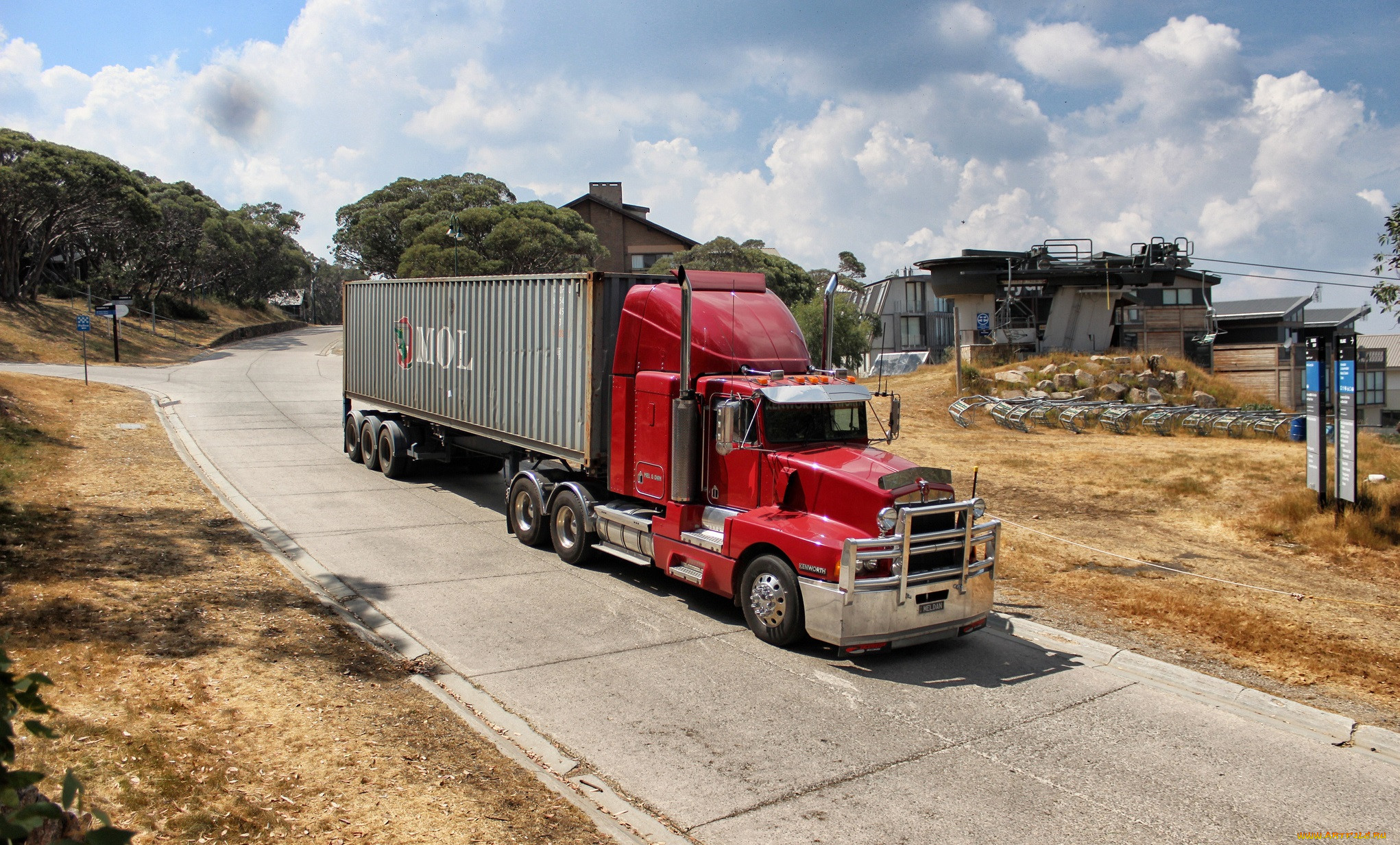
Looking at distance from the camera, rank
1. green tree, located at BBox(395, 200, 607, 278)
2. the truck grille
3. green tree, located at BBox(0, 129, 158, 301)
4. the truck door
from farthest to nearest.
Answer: green tree, located at BBox(395, 200, 607, 278) < green tree, located at BBox(0, 129, 158, 301) < the truck door < the truck grille

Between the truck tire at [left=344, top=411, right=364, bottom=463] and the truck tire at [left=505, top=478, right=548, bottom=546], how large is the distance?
23.2 ft

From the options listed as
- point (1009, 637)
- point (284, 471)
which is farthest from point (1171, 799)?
point (284, 471)

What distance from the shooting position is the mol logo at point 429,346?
48.5ft

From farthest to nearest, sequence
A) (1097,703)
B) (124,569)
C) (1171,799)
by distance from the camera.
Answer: (124,569), (1097,703), (1171,799)

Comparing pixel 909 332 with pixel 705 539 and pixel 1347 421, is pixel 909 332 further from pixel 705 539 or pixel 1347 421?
pixel 705 539

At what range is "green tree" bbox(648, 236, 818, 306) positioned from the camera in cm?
5881

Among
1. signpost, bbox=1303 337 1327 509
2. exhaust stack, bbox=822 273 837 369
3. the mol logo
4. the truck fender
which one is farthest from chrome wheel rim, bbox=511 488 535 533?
signpost, bbox=1303 337 1327 509

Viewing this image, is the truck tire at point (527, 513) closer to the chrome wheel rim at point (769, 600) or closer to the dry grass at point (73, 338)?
the chrome wheel rim at point (769, 600)

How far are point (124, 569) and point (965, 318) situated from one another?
42.0 metres

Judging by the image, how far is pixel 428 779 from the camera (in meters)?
5.55

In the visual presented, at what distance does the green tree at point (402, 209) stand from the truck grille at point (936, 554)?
48442 mm

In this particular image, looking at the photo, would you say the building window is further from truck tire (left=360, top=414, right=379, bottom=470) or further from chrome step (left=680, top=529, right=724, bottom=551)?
chrome step (left=680, top=529, right=724, bottom=551)

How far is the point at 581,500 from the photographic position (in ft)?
36.9

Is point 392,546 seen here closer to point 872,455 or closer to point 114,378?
point 872,455
